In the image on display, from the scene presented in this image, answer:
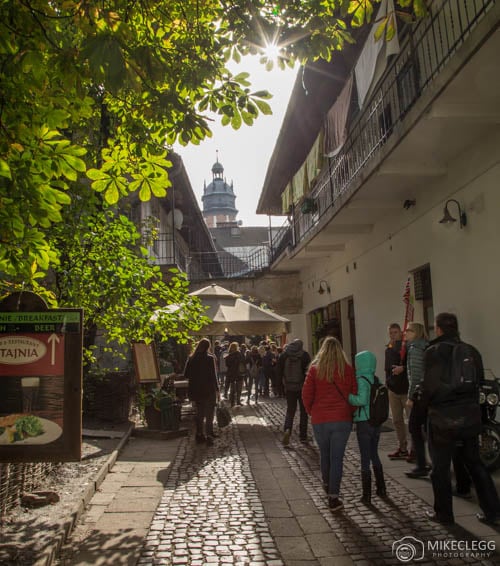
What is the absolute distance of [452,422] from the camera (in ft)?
15.8

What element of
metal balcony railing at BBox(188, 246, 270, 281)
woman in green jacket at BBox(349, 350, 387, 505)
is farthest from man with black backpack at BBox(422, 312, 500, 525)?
metal balcony railing at BBox(188, 246, 270, 281)

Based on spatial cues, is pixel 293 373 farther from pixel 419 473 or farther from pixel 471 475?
pixel 471 475

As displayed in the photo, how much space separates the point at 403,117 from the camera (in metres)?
7.86

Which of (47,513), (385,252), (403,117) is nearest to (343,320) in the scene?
(385,252)

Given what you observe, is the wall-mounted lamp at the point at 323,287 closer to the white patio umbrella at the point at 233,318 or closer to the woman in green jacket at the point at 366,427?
the white patio umbrella at the point at 233,318

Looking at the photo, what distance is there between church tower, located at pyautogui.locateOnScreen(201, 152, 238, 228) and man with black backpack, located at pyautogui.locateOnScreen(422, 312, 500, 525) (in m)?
89.9

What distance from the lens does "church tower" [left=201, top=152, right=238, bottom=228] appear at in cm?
9506

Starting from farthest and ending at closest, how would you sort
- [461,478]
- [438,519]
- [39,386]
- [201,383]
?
[201,383] → [461,478] → [438,519] → [39,386]

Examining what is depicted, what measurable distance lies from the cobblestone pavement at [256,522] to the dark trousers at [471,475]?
0.20m

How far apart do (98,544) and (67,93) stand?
354 cm

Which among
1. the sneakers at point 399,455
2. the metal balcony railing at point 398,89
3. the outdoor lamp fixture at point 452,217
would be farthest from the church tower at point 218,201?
the sneakers at point 399,455

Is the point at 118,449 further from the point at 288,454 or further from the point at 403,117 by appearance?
the point at 403,117

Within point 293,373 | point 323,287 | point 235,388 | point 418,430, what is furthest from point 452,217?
point 323,287

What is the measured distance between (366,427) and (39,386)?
315 cm
